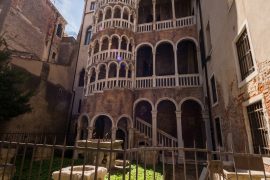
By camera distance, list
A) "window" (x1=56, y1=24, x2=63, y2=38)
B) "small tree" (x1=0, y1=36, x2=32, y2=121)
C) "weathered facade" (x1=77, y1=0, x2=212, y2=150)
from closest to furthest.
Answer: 1. "small tree" (x1=0, y1=36, x2=32, y2=121)
2. "weathered facade" (x1=77, y1=0, x2=212, y2=150)
3. "window" (x1=56, y1=24, x2=63, y2=38)

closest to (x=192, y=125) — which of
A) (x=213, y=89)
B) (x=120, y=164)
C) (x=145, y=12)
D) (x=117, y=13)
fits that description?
(x=213, y=89)

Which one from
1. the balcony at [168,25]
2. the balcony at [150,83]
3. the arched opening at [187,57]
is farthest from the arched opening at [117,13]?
the balcony at [150,83]

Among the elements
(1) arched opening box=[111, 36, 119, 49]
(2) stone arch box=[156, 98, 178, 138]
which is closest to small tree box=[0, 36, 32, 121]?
(1) arched opening box=[111, 36, 119, 49]

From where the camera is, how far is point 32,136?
14.6 metres

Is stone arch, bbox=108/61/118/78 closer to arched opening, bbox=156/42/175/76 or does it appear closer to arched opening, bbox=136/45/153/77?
arched opening, bbox=136/45/153/77

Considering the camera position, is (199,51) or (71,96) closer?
(199,51)

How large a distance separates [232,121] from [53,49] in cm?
2303

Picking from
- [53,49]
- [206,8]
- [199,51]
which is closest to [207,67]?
[199,51]

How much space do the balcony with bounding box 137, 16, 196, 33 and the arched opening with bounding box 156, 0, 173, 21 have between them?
9.56 feet

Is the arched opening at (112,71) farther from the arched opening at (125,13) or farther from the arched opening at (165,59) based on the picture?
the arched opening at (125,13)

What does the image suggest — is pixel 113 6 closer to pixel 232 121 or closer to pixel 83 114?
pixel 83 114

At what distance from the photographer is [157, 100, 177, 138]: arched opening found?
50.4 ft

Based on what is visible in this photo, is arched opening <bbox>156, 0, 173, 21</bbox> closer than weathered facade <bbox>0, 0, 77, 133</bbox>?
No

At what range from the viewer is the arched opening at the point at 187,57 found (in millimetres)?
16562
